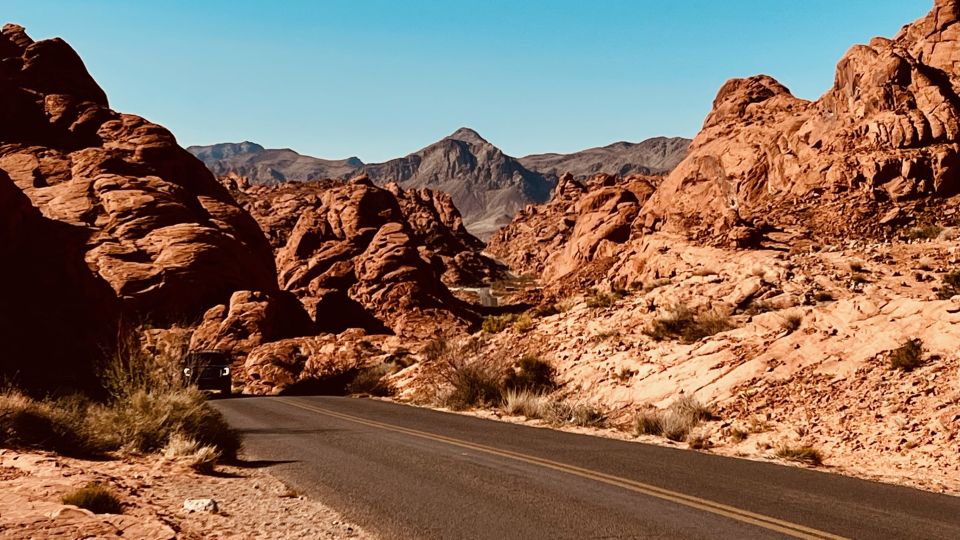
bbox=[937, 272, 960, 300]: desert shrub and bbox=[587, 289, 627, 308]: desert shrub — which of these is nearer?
bbox=[937, 272, 960, 300]: desert shrub

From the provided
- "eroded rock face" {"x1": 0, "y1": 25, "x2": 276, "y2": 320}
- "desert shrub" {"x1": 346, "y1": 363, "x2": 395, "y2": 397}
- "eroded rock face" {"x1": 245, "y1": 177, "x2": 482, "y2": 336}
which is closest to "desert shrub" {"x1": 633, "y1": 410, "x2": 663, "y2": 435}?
"desert shrub" {"x1": 346, "y1": 363, "x2": 395, "y2": 397}

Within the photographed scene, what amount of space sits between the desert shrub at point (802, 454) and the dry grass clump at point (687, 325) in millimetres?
7312

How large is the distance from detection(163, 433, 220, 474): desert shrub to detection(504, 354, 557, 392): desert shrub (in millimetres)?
12477

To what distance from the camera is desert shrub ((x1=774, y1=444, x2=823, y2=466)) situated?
38.3 ft

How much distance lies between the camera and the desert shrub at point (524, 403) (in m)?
18.8

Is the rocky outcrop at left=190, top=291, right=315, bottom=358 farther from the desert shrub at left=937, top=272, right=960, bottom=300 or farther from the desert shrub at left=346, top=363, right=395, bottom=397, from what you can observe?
the desert shrub at left=937, top=272, right=960, bottom=300

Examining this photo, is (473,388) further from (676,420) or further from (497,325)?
(676,420)

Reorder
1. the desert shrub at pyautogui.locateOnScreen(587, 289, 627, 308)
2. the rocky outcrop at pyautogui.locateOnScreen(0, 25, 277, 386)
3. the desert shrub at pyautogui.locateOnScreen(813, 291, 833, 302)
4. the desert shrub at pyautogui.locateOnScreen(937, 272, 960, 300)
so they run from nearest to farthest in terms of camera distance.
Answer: the desert shrub at pyautogui.locateOnScreen(937, 272, 960, 300)
the desert shrub at pyautogui.locateOnScreen(813, 291, 833, 302)
the rocky outcrop at pyautogui.locateOnScreen(0, 25, 277, 386)
the desert shrub at pyautogui.locateOnScreen(587, 289, 627, 308)

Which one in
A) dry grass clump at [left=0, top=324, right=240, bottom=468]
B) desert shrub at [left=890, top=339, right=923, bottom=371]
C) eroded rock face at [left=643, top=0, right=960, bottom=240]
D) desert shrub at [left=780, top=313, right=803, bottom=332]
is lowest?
dry grass clump at [left=0, top=324, right=240, bottom=468]

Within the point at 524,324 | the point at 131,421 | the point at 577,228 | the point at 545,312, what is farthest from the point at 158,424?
the point at 577,228

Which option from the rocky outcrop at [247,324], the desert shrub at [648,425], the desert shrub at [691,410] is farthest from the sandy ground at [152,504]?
the rocky outcrop at [247,324]

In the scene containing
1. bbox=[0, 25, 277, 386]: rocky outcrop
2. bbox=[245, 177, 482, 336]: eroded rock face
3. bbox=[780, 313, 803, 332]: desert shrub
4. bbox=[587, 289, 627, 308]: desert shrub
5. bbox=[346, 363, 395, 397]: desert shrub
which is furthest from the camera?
bbox=[245, 177, 482, 336]: eroded rock face

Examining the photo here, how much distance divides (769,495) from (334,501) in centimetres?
510

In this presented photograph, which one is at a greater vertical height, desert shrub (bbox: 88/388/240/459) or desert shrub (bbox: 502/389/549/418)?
desert shrub (bbox: 88/388/240/459)
